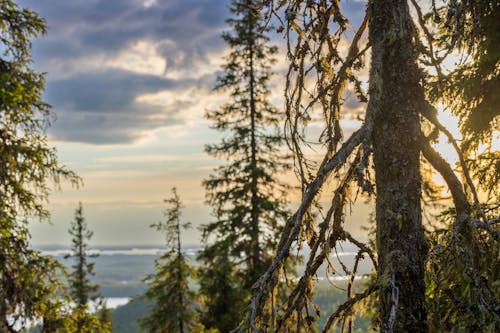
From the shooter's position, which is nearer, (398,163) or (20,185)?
(398,163)

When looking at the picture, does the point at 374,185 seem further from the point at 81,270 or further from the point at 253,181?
the point at 81,270

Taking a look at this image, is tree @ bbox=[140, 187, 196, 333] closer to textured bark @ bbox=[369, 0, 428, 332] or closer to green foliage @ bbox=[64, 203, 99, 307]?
green foliage @ bbox=[64, 203, 99, 307]

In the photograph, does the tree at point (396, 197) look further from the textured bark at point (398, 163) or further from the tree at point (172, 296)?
the tree at point (172, 296)

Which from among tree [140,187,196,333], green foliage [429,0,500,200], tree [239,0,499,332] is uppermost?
green foliage [429,0,500,200]

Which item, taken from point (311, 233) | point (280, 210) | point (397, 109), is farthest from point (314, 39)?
point (280, 210)

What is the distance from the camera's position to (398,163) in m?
2.97

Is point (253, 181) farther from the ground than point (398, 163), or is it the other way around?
point (253, 181)

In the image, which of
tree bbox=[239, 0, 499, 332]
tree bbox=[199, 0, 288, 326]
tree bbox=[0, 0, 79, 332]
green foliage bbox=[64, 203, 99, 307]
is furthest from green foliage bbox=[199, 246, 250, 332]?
green foliage bbox=[64, 203, 99, 307]

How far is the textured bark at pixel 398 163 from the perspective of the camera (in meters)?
2.85

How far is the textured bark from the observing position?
2.85 m

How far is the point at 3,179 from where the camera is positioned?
8.60 metres

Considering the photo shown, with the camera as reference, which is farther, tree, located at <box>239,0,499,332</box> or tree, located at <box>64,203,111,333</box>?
tree, located at <box>64,203,111,333</box>

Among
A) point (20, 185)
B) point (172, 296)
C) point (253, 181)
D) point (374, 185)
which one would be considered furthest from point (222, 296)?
point (374, 185)

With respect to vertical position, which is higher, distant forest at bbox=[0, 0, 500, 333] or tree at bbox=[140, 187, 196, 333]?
distant forest at bbox=[0, 0, 500, 333]
